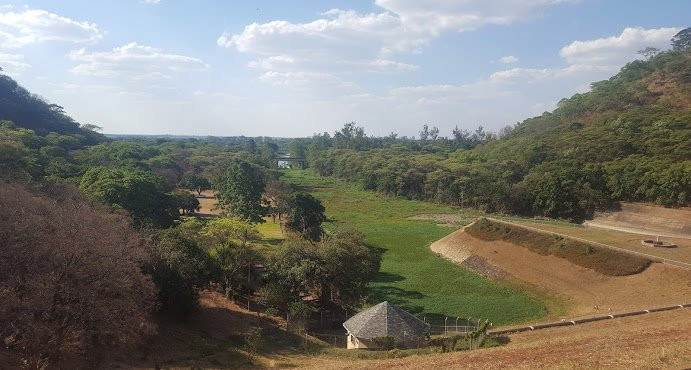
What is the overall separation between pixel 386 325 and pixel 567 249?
872 inches

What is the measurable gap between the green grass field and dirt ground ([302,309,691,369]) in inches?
269

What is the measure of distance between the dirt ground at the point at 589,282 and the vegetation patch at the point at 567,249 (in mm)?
530

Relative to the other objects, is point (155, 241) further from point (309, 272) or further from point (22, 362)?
point (22, 362)

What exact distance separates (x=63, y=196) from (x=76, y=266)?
74.8ft

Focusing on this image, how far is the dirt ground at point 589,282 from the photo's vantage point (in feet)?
101

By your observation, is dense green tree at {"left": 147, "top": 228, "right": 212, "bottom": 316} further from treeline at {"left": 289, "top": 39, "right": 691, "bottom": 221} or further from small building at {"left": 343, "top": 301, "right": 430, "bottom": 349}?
treeline at {"left": 289, "top": 39, "right": 691, "bottom": 221}

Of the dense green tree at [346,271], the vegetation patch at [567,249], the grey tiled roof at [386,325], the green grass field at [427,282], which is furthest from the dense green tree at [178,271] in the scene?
the vegetation patch at [567,249]

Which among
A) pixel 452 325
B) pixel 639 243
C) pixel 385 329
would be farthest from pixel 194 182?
pixel 639 243

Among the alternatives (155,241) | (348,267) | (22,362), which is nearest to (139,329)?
(22,362)

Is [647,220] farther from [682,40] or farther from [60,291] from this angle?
[682,40]

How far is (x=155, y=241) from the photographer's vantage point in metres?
30.6

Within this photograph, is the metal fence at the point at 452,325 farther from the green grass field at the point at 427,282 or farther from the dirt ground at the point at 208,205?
the dirt ground at the point at 208,205

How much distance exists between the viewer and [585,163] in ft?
233

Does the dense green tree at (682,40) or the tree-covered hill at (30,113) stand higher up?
the dense green tree at (682,40)
